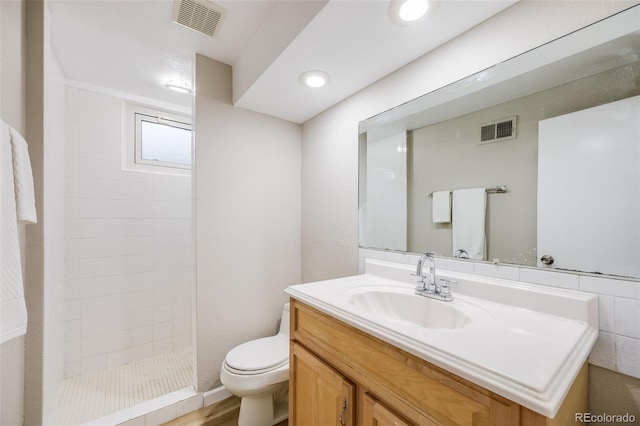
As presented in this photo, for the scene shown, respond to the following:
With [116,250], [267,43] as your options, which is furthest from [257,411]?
[267,43]

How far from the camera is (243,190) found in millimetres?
1796

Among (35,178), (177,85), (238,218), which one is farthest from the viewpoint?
(177,85)

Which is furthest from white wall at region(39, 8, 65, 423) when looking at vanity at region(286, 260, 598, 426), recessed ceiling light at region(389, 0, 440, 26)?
recessed ceiling light at region(389, 0, 440, 26)

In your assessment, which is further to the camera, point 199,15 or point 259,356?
point 259,356

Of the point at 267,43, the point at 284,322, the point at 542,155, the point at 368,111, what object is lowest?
the point at 284,322

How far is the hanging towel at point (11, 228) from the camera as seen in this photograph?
28.2 inches

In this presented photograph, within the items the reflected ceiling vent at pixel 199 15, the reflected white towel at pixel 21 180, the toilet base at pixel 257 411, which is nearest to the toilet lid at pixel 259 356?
the toilet base at pixel 257 411

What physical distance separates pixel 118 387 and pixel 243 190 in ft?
5.46

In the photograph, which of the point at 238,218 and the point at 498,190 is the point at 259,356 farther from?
the point at 498,190

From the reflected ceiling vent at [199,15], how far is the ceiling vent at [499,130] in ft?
4.58

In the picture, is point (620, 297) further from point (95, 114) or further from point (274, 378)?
point (95, 114)

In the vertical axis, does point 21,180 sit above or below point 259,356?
above

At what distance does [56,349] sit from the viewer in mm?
1603

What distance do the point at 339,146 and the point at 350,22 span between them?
2.49 feet
